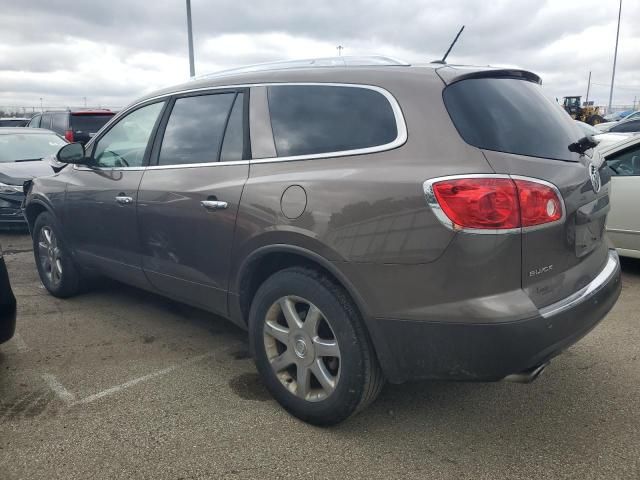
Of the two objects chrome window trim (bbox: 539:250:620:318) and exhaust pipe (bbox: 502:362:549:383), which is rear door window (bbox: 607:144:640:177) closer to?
chrome window trim (bbox: 539:250:620:318)

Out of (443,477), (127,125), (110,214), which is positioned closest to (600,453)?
(443,477)

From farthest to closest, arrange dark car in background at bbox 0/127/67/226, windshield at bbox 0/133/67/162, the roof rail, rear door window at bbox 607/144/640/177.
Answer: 1. windshield at bbox 0/133/67/162
2. dark car in background at bbox 0/127/67/226
3. rear door window at bbox 607/144/640/177
4. the roof rail

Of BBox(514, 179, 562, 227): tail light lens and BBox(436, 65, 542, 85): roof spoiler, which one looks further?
BBox(436, 65, 542, 85): roof spoiler

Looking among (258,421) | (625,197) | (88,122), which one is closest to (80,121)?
(88,122)

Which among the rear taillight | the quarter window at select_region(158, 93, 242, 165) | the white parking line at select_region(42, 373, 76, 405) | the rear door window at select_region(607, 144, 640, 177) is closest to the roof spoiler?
the rear taillight

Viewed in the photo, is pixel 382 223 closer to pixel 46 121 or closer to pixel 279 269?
pixel 279 269

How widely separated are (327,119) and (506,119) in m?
A: 0.86

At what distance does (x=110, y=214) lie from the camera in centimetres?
405

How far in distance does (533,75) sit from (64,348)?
352cm

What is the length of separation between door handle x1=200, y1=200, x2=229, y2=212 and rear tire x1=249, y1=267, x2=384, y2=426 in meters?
0.50

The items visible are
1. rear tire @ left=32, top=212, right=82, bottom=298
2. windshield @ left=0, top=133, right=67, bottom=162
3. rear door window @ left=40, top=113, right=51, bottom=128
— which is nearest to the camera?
rear tire @ left=32, top=212, right=82, bottom=298

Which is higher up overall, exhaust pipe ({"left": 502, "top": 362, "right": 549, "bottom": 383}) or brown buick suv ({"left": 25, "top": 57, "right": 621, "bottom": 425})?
brown buick suv ({"left": 25, "top": 57, "right": 621, "bottom": 425})

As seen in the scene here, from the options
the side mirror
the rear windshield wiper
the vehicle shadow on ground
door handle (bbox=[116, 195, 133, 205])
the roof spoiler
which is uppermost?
the roof spoiler

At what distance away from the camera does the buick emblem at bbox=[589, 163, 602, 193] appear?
2740 millimetres
